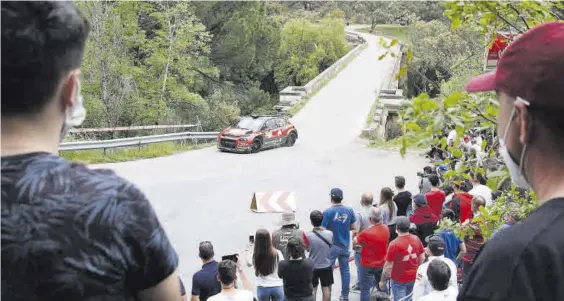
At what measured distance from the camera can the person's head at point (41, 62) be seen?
5.80 feet

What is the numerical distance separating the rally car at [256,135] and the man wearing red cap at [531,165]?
2114cm

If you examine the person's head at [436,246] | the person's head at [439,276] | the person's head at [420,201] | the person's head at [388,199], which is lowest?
the person's head at [388,199]

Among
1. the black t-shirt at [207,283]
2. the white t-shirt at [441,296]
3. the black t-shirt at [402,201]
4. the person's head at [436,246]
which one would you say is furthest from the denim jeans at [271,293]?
the black t-shirt at [402,201]

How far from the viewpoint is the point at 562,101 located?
77.8 inches

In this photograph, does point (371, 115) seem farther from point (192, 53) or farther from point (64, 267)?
point (64, 267)

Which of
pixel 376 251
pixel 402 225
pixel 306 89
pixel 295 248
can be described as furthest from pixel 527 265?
pixel 306 89

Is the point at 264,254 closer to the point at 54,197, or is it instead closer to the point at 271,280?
the point at 271,280

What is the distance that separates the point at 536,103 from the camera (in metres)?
2.01

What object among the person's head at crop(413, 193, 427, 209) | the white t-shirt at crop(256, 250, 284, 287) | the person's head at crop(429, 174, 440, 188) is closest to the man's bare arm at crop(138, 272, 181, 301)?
the white t-shirt at crop(256, 250, 284, 287)

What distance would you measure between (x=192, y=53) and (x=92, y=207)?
30.1 meters

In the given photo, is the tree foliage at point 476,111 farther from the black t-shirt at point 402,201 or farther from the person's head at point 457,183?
the black t-shirt at point 402,201

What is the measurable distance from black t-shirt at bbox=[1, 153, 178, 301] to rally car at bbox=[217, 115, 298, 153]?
2134 cm

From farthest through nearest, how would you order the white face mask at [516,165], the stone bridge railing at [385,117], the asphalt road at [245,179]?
the stone bridge railing at [385,117] < the asphalt road at [245,179] < the white face mask at [516,165]

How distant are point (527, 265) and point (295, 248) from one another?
5.63m
